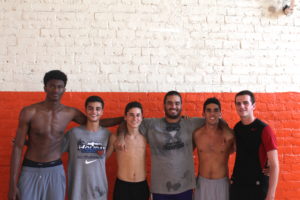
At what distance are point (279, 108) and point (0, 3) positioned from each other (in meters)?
4.31

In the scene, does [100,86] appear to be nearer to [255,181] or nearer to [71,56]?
[71,56]

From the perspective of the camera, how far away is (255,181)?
9.21 ft

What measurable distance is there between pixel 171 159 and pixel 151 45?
66.3 inches

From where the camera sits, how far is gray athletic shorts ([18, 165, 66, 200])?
282 cm

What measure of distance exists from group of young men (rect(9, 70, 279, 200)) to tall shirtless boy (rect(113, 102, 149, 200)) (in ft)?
0.04

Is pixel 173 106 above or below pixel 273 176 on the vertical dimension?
above

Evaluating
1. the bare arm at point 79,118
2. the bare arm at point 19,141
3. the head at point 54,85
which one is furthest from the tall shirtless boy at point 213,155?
the bare arm at point 19,141

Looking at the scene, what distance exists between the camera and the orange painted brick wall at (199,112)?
3600 mm

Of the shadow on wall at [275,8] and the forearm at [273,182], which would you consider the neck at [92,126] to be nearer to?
the forearm at [273,182]

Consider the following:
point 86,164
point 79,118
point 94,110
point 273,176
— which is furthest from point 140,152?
point 273,176

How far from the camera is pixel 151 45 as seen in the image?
3793mm

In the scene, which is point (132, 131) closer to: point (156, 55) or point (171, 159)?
point (171, 159)

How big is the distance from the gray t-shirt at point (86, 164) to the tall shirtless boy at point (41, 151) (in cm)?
13

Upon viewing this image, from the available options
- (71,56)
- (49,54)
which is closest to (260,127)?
(71,56)
